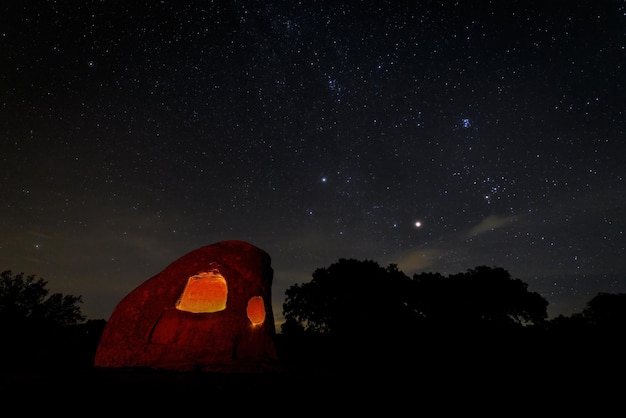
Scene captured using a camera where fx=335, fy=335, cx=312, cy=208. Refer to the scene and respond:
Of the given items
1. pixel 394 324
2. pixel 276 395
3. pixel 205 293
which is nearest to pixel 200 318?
pixel 205 293

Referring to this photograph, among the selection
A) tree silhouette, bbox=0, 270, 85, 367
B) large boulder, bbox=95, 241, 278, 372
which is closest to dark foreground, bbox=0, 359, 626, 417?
large boulder, bbox=95, 241, 278, 372

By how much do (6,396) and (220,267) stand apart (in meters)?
6.07

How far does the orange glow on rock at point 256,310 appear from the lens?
9284mm

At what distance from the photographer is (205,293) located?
10.0 meters

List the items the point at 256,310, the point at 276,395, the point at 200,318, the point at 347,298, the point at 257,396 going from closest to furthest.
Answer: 1. the point at 257,396
2. the point at 276,395
3. the point at 200,318
4. the point at 256,310
5. the point at 347,298

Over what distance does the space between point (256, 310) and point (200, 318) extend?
1.58 m

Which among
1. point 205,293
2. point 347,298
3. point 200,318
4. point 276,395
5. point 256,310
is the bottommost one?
point 276,395

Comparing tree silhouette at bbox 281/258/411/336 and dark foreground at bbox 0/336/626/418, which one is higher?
tree silhouette at bbox 281/258/411/336

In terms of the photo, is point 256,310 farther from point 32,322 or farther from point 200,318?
point 32,322

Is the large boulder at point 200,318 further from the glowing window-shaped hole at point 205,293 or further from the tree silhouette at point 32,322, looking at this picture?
the tree silhouette at point 32,322

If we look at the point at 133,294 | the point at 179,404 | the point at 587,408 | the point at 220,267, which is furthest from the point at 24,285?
the point at 587,408

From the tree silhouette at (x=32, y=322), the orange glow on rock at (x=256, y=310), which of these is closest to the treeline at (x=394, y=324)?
the tree silhouette at (x=32, y=322)

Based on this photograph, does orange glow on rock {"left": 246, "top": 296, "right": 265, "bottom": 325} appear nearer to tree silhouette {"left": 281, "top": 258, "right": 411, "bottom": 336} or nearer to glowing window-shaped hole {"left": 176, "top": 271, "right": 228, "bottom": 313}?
glowing window-shaped hole {"left": 176, "top": 271, "right": 228, "bottom": 313}

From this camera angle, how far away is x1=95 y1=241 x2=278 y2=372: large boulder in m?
8.05
